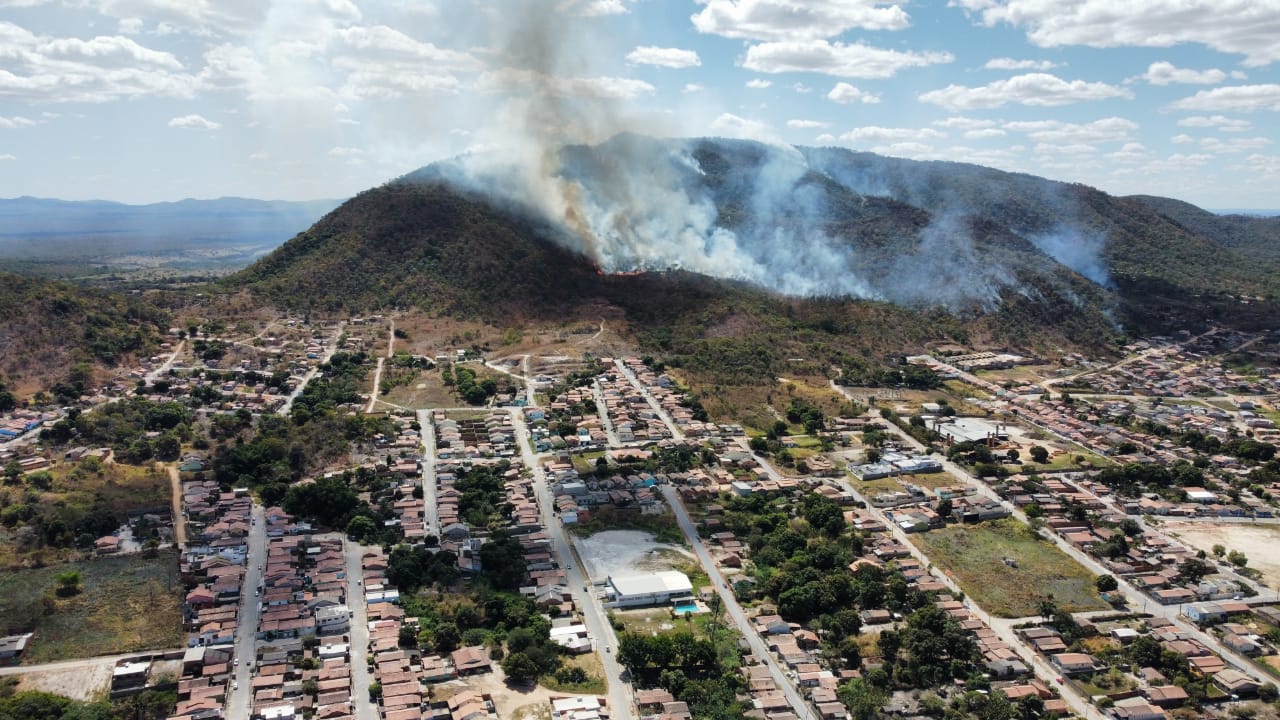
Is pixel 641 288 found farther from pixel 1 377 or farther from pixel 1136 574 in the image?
pixel 1136 574

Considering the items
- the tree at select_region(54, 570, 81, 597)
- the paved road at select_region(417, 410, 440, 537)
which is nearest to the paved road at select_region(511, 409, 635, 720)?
the paved road at select_region(417, 410, 440, 537)

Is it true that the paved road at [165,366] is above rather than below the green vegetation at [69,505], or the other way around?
above

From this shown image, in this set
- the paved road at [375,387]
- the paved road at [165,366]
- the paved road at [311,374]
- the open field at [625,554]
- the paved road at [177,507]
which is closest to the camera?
the open field at [625,554]

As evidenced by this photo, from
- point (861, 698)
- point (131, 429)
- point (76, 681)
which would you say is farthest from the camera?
point (131, 429)

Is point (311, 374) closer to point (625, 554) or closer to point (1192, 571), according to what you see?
point (625, 554)

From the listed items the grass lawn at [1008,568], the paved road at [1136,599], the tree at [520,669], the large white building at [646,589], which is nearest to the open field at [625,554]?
the large white building at [646,589]

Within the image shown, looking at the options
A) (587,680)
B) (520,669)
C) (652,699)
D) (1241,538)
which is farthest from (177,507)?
(1241,538)

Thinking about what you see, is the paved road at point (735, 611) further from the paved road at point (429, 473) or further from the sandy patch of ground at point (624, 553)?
the paved road at point (429, 473)
